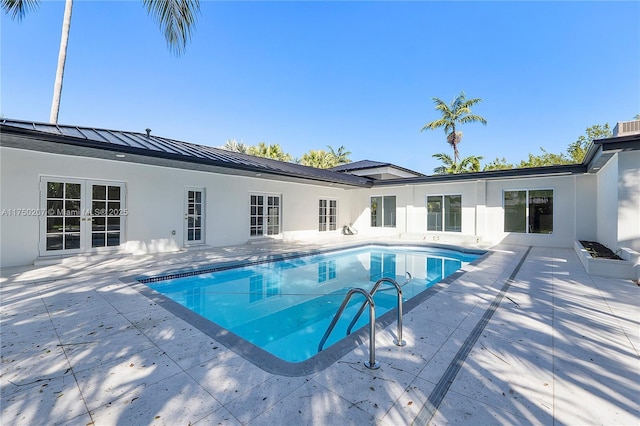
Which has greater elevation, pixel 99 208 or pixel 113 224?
pixel 99 208

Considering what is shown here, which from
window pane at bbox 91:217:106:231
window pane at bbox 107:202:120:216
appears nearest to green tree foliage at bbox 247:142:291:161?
window pane at bbox 107:202:120:216

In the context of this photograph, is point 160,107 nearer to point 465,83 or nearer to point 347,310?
point 347,310

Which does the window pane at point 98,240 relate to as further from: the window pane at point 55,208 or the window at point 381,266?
the window at point 381,266

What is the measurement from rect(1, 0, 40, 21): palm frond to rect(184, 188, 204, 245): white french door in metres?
6.02

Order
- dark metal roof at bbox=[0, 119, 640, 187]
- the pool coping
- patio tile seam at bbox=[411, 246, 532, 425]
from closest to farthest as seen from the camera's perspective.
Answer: patio tile seam at bbox=[411, 246, 532, 425]
the pool coping
dark metal roof at bbox=[0, 119, 640, 187]

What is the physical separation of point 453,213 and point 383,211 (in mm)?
3453

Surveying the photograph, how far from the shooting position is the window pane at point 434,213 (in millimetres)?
12969

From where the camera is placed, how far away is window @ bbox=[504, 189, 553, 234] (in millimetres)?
10469

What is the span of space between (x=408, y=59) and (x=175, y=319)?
1773 cm

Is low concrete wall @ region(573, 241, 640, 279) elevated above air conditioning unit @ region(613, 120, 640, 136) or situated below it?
below

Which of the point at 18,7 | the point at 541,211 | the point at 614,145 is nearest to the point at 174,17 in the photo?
the point at 18,7

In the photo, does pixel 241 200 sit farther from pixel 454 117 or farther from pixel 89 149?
pixel 454 117

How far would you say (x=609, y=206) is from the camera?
718 centimetres

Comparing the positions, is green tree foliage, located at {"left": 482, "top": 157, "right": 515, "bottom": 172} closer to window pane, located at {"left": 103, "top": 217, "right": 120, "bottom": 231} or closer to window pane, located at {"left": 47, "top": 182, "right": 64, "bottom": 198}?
window pane, located at {"left": 103, "top": 217, "right": 120, "bottom": 231}
